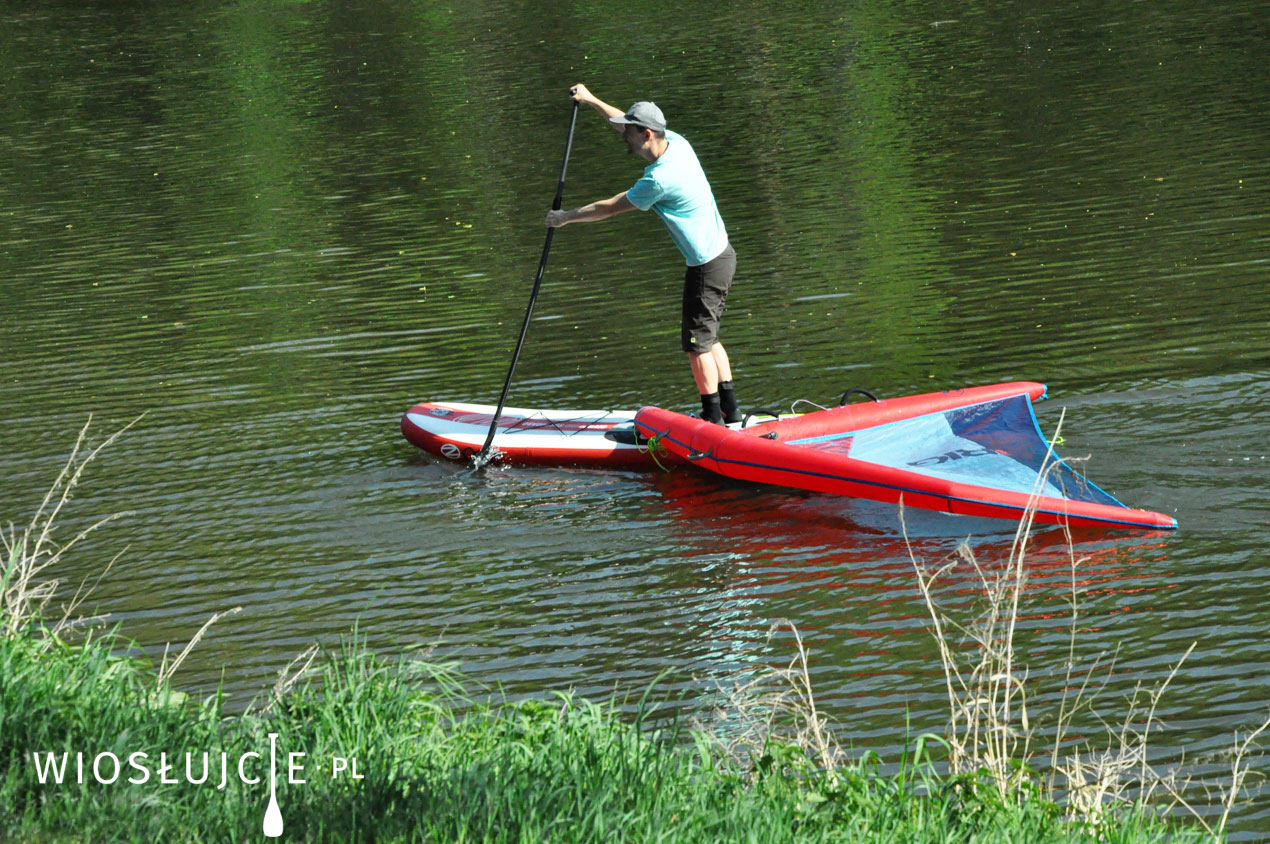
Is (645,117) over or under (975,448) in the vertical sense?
over

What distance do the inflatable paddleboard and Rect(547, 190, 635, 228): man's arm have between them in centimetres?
123

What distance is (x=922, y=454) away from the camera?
7.95m

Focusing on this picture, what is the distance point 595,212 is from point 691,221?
0.63 meters

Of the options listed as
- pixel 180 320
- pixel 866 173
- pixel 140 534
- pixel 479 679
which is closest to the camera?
pixel 479 679

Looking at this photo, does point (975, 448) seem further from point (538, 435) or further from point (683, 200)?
point (538, 435)

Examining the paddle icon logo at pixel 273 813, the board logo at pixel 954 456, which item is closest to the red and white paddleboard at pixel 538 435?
the board logo at pixel 954 456

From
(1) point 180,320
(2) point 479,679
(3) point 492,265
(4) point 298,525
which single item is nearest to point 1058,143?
(3) point 492,265

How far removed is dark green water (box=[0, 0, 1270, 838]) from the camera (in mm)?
6582

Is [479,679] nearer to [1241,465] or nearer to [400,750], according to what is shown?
[400,750]

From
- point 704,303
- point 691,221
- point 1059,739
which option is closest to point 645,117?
point 691,221

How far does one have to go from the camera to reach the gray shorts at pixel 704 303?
345 inches

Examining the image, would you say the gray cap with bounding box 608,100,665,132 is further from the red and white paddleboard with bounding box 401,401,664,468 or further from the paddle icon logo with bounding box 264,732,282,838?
the paddle icon logo with bounding box 264,732,282,838

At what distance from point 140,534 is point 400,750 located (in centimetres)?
416

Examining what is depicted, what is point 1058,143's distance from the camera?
55.6 ft
